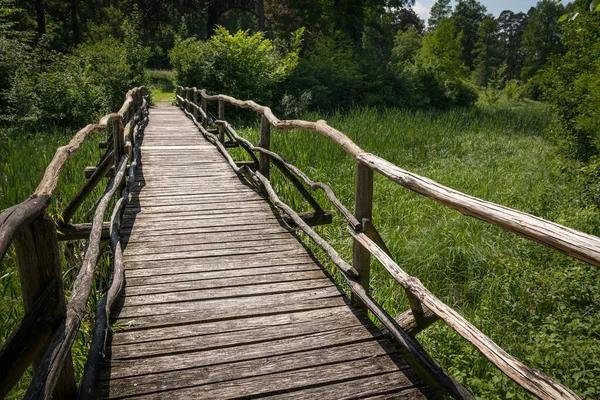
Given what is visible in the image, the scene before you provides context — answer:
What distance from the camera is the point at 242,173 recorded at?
6.21m

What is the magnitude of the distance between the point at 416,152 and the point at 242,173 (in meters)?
5.34

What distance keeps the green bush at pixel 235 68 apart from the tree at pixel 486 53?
42128mm

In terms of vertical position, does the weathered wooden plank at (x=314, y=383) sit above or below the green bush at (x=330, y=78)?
below

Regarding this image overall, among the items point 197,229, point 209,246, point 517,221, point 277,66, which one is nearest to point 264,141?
point 197,229

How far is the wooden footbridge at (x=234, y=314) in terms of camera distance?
167 cm

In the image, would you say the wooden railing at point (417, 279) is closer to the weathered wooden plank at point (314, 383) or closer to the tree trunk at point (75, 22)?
the weathered wooden plank at point (314, 383)

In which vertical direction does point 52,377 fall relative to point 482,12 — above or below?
below

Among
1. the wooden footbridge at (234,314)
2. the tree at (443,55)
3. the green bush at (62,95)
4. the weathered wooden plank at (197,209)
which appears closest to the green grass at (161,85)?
the green bush at (62,95)

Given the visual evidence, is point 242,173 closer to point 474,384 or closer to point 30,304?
point 474,384

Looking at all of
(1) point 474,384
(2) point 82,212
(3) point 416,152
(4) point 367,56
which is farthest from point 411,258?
(4) point 367,56

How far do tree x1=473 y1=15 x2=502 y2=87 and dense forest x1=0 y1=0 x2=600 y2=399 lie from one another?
28455 millimetres

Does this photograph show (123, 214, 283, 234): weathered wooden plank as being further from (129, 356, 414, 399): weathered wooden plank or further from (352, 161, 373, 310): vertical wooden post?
(129, 356, 414, 399): weathered wooden plank

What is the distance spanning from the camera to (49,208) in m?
5.36

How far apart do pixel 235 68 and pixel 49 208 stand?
11271 millimetres
